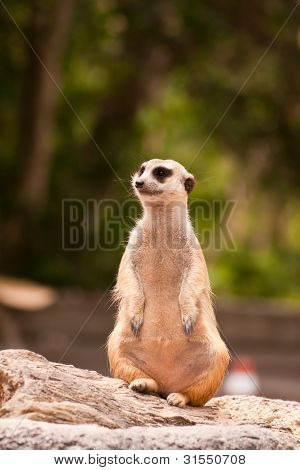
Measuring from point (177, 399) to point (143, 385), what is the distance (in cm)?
20

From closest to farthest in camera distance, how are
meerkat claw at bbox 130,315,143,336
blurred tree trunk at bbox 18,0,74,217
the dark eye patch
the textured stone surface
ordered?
the textured stone surface, meerkat claw at bbox 130,315,143,336, the dark eye patch, blurred tree trunk at bbox 18,0,74,217

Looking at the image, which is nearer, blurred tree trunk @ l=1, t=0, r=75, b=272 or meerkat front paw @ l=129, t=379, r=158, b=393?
meerkat front paw @ l=129, t=379, r=158, b=393

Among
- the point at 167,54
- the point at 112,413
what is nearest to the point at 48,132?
the point at 167,54

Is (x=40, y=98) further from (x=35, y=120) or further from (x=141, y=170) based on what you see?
(x=141, y=170)

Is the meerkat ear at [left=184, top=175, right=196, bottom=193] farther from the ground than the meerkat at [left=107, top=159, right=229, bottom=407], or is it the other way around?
the meerkat ear at [left=184, top=175, right=196, bottom=193]

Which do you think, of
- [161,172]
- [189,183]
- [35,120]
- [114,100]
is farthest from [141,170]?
[114,100]

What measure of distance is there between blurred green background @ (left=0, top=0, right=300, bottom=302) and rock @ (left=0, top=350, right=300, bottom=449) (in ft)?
26.7

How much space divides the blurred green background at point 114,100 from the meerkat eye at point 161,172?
25.3ft

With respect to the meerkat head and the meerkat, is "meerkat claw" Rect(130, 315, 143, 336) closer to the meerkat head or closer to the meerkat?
the meerkat

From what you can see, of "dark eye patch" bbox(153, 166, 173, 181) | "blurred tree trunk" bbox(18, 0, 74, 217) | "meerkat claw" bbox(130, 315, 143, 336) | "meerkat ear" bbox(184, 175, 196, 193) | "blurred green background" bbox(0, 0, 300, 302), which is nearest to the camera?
"meerkat claw" bbox(130, 315, 143, 336)

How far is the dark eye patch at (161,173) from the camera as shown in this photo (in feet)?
17.6

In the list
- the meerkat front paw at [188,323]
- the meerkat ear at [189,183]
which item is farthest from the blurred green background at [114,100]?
Result: the meerkat front paw at [188,323]

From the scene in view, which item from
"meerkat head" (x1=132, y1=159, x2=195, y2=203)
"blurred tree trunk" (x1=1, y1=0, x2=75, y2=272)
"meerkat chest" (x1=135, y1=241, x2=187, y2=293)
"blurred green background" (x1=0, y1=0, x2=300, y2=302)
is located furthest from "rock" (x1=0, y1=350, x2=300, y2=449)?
"blurred tree trunk" (x1=1, y1=0, x2=75, y2=272)

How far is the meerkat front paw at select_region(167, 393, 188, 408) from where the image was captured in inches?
202
